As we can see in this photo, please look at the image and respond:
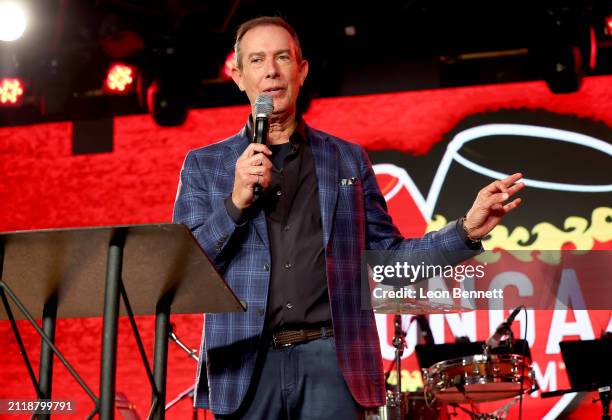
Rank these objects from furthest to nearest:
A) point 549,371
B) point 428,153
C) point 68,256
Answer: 1. point 428,153
2. point 549,371
3. point 68,256

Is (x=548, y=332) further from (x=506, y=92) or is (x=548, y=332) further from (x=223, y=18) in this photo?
(x=223, y=18)

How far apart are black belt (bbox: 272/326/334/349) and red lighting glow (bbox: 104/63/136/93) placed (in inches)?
180

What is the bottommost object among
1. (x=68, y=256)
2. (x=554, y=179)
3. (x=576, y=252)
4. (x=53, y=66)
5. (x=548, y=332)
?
(x=68, y=256)

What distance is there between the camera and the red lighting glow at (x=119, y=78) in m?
6.12

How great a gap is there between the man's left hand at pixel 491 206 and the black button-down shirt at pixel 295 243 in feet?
1.22

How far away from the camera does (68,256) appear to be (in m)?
1.57

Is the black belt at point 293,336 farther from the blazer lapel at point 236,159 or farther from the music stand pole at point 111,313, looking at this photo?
the music stand pole at point 111,313

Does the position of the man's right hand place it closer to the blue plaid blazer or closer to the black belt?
the blue plaid blazer

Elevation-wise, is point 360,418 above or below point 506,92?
below

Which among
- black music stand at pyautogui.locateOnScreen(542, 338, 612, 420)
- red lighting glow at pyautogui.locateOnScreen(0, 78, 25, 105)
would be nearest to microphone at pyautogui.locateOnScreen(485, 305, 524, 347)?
black music stand at pyautogui.locateOnScreen(542, 338, 612, 420)

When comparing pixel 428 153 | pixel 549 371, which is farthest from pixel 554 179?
pixel 549 371

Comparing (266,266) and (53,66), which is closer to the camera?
(266,266)

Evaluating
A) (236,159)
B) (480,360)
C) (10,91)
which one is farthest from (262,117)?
(10,91)

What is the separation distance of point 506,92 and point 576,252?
1.28 meters
